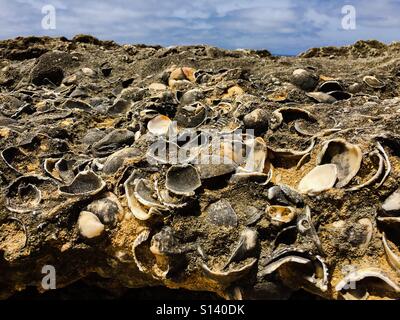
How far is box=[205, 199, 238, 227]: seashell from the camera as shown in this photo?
2.55 meters

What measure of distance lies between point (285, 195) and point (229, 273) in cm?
52

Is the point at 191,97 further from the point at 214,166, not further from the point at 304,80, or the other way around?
the point at 214,166

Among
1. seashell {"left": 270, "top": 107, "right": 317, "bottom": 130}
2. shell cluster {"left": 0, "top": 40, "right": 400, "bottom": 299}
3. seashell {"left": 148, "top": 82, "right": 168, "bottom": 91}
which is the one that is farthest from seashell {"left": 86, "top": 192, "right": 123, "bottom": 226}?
seashell {"left": 148, "top": 82, "right": 168, "bottom": 91}

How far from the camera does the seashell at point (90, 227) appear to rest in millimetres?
2682

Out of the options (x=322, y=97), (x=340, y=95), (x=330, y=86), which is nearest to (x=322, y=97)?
(x=322, y=97)

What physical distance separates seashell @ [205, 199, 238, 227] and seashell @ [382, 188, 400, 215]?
2.51 ft

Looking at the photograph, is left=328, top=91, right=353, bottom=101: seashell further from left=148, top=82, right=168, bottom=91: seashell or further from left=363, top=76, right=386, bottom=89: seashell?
left=148, top=82, right=168, bottom=91: seashell

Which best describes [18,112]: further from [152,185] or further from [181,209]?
[181,209]

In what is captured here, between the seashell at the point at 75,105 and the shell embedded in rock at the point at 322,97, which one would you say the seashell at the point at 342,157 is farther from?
the seashell at the point at 75,105

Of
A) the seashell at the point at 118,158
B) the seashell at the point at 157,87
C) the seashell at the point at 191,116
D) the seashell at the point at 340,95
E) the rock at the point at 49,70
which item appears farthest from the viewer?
the rock at the point at 49,70

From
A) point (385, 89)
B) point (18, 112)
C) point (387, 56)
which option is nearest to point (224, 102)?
point (385, 89)

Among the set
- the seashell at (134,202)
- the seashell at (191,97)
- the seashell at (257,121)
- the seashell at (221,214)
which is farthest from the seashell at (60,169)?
the seashell at (257,121)

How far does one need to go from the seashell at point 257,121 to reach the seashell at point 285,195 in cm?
58

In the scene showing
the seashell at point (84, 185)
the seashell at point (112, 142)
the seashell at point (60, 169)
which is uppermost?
the seashell at point (112, 142)
